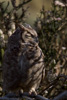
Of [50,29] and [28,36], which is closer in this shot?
[28,36]

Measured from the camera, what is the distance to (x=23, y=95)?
2994mm

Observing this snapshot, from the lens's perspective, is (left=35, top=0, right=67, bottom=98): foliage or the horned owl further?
(left=35, top=0, right=67, bottom=98): foliage

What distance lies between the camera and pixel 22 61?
10.6ft

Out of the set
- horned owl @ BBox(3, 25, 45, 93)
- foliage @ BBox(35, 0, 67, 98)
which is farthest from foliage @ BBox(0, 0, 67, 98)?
horned owl @ BBox(3, 25, 45, 93)

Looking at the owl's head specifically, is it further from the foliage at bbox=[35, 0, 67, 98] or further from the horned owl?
the foliage at bbox=[35, 0, 67, 98]

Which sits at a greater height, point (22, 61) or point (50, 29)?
point (50, 29)

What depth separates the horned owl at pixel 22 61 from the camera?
3.22 metres

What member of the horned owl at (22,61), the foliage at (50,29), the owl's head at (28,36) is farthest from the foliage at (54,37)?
the owl's head at (28,36)

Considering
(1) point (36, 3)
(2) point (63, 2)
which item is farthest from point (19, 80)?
(1) point (36, 3)

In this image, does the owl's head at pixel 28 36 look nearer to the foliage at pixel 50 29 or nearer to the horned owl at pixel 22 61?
the horned owl at pixel 22 61

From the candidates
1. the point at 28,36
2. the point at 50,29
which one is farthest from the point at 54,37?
the point at 28,36

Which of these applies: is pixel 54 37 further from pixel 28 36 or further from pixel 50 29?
pixel 28 36

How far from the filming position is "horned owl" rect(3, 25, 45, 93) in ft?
10.6

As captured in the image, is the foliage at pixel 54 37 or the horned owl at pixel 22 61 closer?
the horned owl at pixel 22 61
